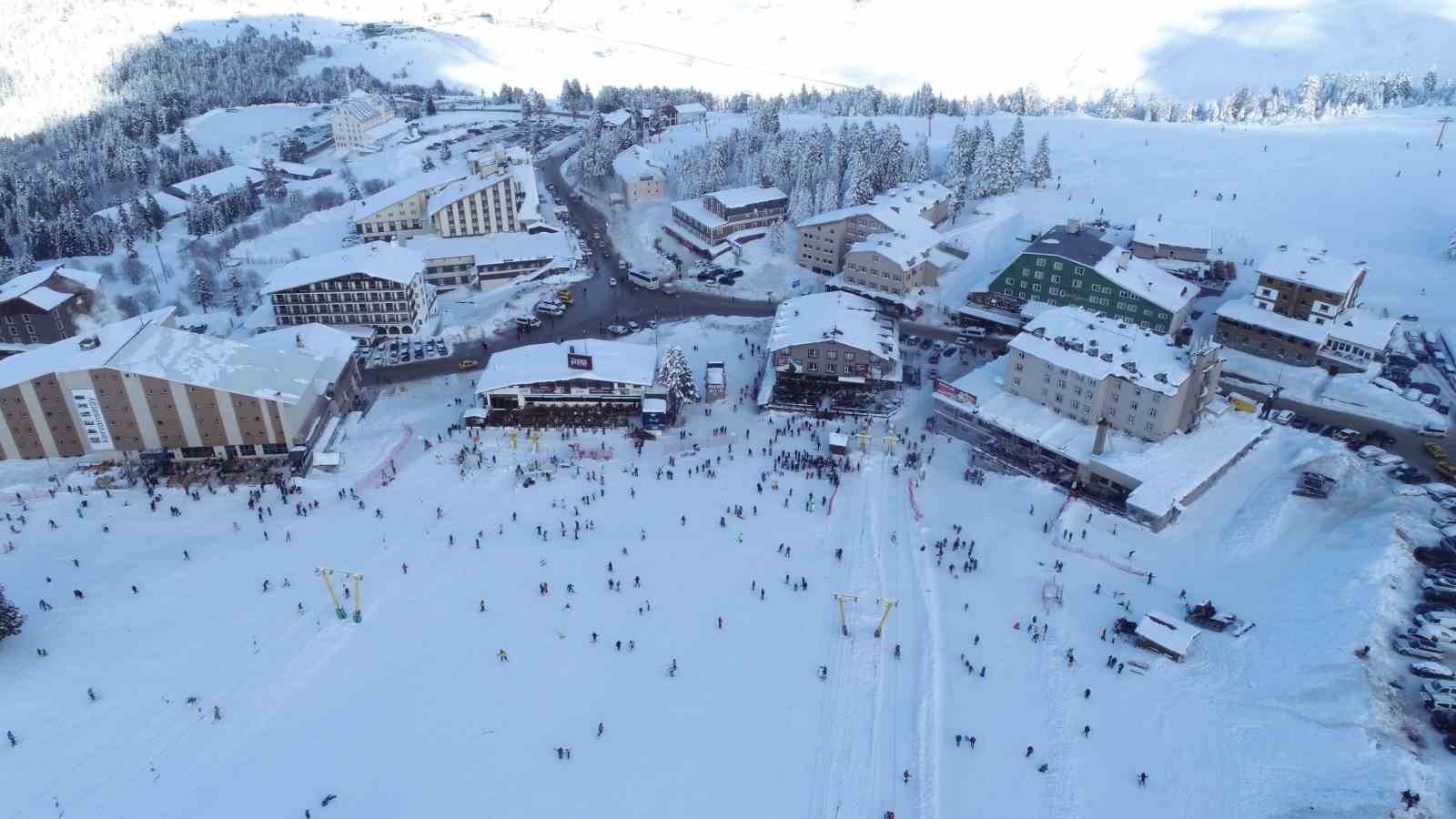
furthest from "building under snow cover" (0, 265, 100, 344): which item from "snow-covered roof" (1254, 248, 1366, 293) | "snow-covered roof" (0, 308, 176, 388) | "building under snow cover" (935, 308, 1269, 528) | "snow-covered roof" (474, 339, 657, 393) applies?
"snow-covered roof" (1254, 248, 1366, 293)

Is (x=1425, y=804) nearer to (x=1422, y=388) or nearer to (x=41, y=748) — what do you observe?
(x=1422, y=388)

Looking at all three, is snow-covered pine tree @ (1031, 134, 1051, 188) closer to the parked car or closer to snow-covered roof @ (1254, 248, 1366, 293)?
snow-covered roof @ (1254, 248, 1366, 293)

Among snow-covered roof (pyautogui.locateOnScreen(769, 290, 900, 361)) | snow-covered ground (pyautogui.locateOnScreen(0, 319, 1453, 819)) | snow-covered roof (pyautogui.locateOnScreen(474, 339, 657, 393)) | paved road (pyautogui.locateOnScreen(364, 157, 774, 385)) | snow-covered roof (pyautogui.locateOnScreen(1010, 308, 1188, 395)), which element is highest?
snow-covered roof (pyautogui.locateOnScreen(1010, 308, 1188, 395))

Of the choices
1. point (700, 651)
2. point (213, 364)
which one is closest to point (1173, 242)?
point (700, 651)

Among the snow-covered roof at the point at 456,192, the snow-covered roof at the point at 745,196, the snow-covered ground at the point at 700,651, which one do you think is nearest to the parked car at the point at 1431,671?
the snow-covered ground at the point at 700,651

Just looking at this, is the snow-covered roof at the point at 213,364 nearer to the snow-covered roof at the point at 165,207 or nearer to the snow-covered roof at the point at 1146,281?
the snow-covered roof at the point at 1146,281
